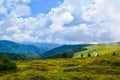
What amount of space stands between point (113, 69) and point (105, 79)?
17832 millimetres

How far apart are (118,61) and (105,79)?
3307 centimetres

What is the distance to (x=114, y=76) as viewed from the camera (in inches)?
3836

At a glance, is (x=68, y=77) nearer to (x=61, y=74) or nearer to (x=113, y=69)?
(x=61, y=74)

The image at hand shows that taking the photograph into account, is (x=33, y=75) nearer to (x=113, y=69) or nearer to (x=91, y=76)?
(x=91, y=76)

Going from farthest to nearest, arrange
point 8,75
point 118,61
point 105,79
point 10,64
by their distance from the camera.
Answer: point 118,61, point 10,64, point 8,75, point 105,79

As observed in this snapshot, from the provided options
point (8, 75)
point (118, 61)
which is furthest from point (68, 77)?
point (118, 61)

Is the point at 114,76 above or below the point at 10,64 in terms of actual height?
below

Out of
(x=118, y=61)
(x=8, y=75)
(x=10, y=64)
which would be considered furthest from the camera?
(x=118, y=61)

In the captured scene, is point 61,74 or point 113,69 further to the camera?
point 113,69

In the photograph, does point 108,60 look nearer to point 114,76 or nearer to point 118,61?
point 118,61

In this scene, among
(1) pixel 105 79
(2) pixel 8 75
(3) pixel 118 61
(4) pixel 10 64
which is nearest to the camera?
(1) pixel 105 79

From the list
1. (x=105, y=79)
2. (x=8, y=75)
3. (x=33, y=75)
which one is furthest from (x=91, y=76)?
(x=8, y=75)

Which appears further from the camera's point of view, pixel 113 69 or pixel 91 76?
pixel 113 69

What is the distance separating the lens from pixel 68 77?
315 feet
